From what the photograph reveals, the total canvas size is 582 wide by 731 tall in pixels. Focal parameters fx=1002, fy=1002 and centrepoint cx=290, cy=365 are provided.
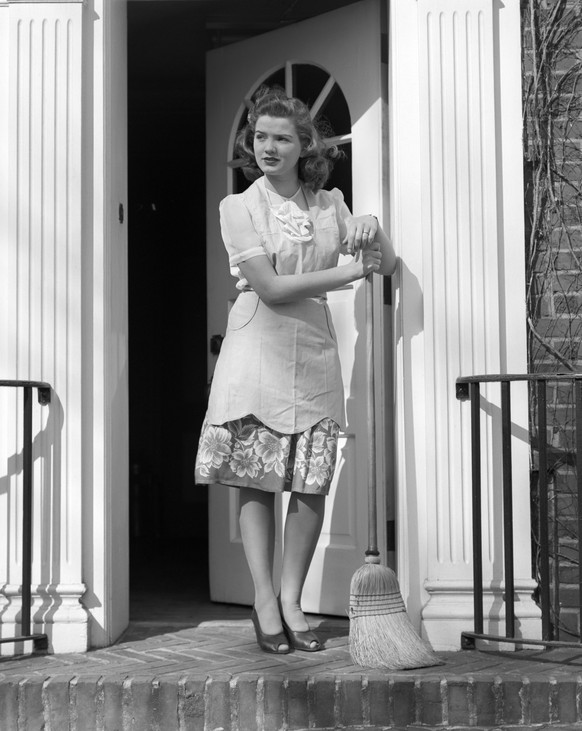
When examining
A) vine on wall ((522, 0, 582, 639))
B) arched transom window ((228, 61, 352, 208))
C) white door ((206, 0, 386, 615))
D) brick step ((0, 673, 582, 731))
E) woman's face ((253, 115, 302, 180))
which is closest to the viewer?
brick step ((0, 673, 582, 731))

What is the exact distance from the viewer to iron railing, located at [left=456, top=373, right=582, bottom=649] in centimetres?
299

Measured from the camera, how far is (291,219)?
3213mm

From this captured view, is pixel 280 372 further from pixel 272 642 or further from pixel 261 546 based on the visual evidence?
pixel 272 642

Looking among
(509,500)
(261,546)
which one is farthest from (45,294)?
(509,500)

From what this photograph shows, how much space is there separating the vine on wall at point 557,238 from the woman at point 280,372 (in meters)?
0.63

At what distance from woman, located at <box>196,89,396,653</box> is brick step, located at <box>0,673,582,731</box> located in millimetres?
354

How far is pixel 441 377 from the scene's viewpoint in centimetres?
329

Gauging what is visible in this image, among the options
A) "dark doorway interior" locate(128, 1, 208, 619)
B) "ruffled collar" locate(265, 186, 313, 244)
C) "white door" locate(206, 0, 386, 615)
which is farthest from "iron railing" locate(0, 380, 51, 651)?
"dark doorway interior" locate(128, 1, 208, 619)

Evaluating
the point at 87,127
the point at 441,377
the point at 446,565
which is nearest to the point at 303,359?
the point at 441,377

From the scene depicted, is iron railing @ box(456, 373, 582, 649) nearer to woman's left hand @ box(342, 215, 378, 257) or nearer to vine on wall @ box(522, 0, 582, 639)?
vine on wall @ box(522, 0, 582, 639)

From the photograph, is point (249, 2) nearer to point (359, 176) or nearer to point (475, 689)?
point (359, 176)

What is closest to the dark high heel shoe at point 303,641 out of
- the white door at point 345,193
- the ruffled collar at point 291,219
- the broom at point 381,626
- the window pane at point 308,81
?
the broom at point 381,626

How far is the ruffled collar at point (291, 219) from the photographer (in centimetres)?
319

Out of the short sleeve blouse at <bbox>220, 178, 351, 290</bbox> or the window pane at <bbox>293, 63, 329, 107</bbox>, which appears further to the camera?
the window pane at <bbox>293, 63, 329, 107</bbox>
